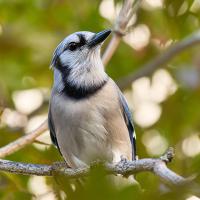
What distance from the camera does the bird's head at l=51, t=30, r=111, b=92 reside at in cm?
411

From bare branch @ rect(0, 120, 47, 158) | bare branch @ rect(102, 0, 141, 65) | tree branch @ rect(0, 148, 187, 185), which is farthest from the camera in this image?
bare branch @ rect(102, 0, 141, 65)

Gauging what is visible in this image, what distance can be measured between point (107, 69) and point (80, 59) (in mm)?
942

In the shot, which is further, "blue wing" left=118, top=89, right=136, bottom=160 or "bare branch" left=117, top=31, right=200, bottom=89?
"bare branch" left=117, top=31, right=200, bottom=89

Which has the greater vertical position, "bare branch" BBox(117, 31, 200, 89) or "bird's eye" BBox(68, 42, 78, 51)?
"bird's eye" BBox(68, 42, 78, 51)

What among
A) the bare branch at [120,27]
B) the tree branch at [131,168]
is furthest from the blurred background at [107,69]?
the tree branch at [131,168]

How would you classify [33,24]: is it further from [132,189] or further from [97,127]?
[132,189]

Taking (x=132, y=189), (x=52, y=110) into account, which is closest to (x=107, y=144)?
(x=52, y=110)

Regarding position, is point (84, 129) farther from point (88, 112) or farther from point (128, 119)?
point (128, 119)

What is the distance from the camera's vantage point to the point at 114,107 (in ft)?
12.9

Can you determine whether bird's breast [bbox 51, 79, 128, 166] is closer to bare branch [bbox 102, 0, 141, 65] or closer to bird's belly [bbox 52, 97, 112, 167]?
bird's belly [bbox 52, 97, 112, 167]

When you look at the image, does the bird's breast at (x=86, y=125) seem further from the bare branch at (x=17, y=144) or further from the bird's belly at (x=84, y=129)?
the bare branch at (x=17, y=144)

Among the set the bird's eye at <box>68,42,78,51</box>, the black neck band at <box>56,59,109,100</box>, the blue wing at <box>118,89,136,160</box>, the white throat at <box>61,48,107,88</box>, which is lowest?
the blue wing at <box>118,89,136,160</box>

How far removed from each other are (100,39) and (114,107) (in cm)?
58

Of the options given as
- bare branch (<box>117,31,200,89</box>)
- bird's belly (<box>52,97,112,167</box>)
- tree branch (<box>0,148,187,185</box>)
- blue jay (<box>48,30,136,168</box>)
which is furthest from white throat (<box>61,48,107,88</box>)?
tree branch (<box>0,148,187,185</box>)
